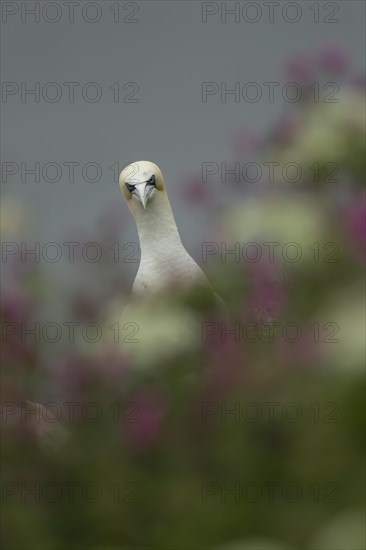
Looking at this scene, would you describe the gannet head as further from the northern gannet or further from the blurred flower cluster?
the blurred flower cluster

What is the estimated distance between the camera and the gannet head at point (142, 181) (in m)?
2.56

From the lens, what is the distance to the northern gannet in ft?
8.22

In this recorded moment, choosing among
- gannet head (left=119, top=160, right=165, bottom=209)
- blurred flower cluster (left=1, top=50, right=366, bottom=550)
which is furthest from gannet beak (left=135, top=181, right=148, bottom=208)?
blurred flower cluster (left=1, top=50, right=366, bottom=550)

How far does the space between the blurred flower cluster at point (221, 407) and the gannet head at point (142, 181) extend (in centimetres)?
133

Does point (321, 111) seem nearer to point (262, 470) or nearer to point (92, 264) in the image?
point (92, 264)

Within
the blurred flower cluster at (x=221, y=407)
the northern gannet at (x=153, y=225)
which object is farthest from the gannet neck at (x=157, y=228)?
the blurred flower cluster at (x=221, y=407)

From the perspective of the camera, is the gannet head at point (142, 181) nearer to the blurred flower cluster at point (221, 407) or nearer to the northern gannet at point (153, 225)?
the northern gannet at point (153, 225)

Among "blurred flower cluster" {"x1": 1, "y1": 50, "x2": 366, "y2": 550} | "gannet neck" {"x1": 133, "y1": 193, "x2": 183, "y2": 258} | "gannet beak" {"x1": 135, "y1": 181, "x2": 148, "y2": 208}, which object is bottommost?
"blurred flower cluster" {"x1": 1, "y1": 50, "x2": 366, "y2": 550}

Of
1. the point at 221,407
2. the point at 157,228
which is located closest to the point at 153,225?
the point at 157,228

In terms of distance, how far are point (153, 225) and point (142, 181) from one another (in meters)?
0.12

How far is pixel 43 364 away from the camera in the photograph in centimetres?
114

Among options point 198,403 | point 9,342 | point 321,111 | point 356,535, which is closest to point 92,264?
point 321,111

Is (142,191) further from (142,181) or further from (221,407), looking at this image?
(221,407)

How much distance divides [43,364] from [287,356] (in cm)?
36
